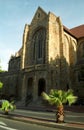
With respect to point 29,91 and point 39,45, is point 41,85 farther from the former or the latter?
point 39,45

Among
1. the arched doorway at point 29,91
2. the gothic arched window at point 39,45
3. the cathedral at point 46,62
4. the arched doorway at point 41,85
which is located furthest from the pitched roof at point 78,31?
the arched doorway at point 29,91

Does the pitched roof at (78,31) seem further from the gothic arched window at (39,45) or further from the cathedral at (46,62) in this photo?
the gothic arched window at (39,45)

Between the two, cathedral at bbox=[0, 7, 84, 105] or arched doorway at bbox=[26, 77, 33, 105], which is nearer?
cathedral at bbox=[0, 7, 84, 105]

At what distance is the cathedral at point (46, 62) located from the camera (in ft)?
131

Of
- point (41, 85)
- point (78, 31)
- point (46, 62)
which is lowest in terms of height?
point (41, 85)

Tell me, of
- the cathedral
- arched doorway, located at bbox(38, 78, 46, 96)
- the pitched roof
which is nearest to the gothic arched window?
the cathedral

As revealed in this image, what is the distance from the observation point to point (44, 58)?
4319 centimetres

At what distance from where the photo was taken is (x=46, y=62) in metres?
40.1

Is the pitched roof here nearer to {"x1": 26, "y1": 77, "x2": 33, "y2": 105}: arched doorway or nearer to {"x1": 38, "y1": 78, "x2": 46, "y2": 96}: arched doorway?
{"x1": 38, "y1": 78, "x2": 46, "y2": 96}: arched doorway

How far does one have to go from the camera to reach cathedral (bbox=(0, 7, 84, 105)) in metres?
40.0

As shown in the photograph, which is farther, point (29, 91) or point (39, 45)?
point (39, 45)

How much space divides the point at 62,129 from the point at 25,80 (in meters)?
31.0

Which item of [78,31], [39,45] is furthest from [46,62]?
[78,31]

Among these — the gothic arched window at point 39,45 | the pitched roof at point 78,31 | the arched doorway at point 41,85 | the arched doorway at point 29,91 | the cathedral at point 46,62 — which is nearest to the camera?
the cathedral at point 46,62
